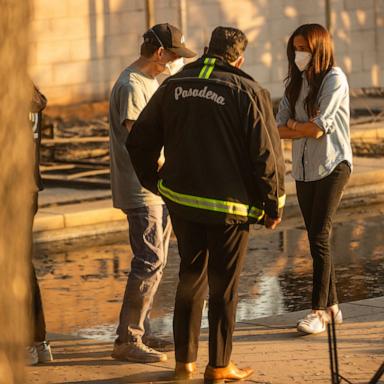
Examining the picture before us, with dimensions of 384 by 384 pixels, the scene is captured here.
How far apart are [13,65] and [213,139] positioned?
4.03 meters

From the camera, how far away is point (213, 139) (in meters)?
6.25


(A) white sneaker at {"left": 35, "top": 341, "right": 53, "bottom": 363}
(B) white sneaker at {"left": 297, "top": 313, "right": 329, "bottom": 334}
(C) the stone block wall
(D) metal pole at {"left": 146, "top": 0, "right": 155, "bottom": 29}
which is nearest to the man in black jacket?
(A) white sneaker at {"left": 35, "top": 341, "right": 53, "bottom": 363}

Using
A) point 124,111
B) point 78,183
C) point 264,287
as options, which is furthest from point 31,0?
point 78,183

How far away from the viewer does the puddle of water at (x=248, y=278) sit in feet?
29.2

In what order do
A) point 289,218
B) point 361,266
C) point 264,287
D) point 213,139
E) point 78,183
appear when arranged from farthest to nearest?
point 78,183
point 289,218
point 361,266
point 264,287
point 213,139

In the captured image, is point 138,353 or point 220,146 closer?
point 220,146

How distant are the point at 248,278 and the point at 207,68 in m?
4.29

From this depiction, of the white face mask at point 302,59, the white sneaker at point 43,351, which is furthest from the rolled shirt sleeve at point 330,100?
the white sneaker at point 43,351

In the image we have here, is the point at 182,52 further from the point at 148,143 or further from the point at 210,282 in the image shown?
the point at 210,282

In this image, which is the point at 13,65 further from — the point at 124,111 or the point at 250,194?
the point at 124,111

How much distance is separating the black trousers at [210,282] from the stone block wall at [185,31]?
9601 millimetres

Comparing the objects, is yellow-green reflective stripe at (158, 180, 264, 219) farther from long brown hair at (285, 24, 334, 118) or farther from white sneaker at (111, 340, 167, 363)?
long brown hair at (285, 24, 334, 118)

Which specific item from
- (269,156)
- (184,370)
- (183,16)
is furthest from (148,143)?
(183,16)

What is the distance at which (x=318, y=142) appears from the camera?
25.0 feet
